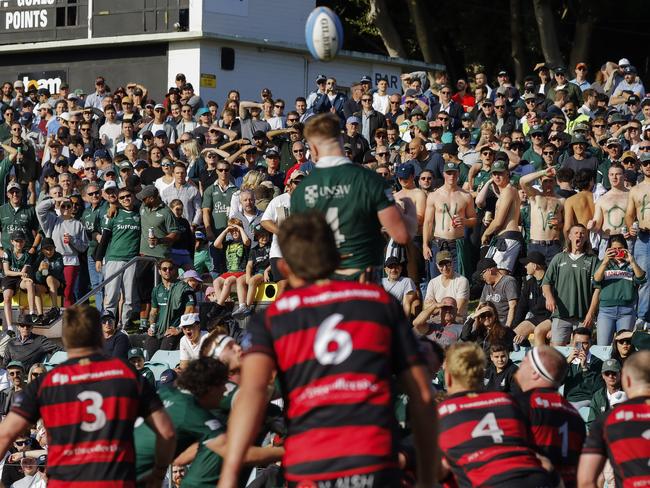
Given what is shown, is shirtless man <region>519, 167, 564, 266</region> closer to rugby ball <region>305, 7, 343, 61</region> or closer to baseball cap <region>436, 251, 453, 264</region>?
baseball cap <region>436, 251, 453, 264</region>

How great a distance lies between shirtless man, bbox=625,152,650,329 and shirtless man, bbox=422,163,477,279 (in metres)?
2.11

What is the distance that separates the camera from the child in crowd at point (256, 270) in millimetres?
16031

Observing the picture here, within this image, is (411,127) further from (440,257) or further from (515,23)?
(515,23)

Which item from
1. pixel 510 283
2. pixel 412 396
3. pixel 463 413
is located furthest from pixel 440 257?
pixel 412 396

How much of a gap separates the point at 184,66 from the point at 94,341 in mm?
23431

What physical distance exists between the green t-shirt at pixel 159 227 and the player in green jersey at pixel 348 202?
10.1m

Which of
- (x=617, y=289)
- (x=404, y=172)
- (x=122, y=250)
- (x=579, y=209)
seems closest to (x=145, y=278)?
(x=122, y=250)

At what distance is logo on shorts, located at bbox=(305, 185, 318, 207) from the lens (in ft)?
22.9

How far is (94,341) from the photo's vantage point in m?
6.64

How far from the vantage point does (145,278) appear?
17.1 m

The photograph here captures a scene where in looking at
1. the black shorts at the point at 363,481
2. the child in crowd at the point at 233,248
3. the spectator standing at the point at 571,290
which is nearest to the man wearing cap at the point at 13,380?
the child in crowd at the point at 233,248

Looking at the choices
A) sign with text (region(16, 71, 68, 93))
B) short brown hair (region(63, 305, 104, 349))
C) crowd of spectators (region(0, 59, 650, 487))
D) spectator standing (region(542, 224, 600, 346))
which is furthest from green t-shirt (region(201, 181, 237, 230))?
sign with text (region(16, 71, 68, 93))

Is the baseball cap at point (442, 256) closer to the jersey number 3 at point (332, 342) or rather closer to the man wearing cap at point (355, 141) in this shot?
the man wearing cap at point (355, 141)

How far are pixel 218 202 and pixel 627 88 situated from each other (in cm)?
782
